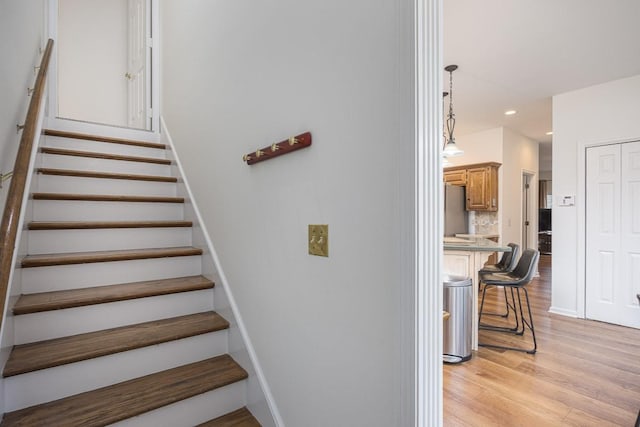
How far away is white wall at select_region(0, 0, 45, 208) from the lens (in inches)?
52.2

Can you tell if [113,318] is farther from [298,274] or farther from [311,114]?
[311,114]

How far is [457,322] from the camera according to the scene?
8.59 feet

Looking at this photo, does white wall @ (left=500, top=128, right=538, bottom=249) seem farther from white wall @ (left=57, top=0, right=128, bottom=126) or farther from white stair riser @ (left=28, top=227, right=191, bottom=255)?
white wall @ (left=57, top=0, right=128, bottom=126)

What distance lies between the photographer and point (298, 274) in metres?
1.28

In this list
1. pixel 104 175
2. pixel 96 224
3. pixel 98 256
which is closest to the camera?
pixel 98 256

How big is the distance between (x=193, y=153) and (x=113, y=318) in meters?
1.32

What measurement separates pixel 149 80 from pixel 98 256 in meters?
2.34

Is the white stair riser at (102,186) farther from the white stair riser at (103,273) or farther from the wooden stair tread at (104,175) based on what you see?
the white stair riser at (103,273)

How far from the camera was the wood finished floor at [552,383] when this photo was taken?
192 cm

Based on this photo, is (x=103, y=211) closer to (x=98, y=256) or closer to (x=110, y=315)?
(x=98, y=256)

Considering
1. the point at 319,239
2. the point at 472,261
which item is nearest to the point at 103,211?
the point at 319,239

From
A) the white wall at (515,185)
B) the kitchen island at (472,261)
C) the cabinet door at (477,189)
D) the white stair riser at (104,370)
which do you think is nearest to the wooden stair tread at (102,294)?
the white stair riser at (104,370)

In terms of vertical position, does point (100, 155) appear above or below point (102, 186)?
above

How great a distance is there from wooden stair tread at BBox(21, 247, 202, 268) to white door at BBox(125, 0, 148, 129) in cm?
197
